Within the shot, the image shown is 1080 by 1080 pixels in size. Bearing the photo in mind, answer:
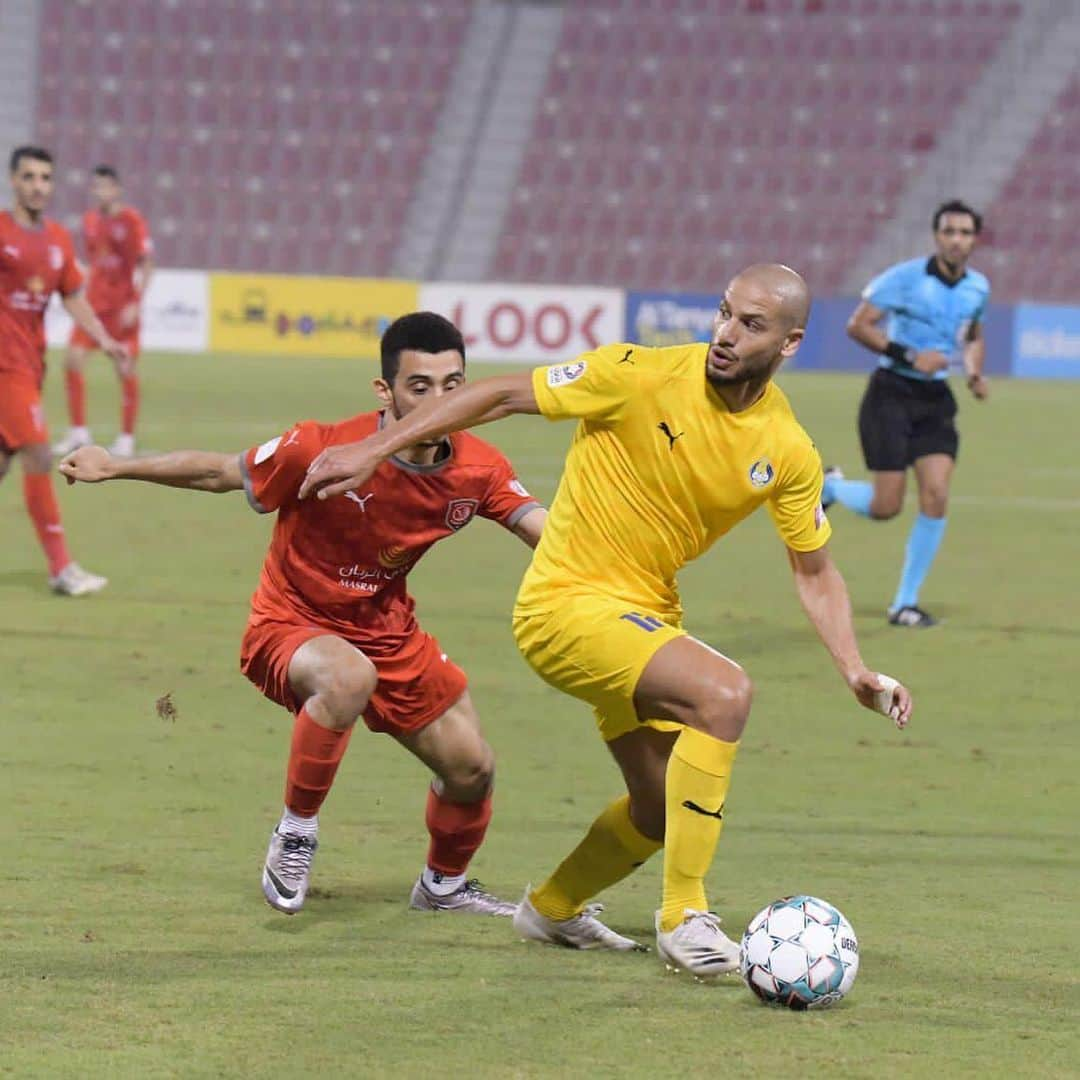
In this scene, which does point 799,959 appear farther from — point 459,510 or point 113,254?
point 113,254

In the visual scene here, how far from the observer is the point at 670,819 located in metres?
4.93

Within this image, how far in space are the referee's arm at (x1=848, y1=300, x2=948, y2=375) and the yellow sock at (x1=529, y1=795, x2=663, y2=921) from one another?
6291 millimetres

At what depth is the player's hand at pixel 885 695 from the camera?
193 inches

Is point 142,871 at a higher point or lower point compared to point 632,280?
higher

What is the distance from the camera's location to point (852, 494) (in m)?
11.8

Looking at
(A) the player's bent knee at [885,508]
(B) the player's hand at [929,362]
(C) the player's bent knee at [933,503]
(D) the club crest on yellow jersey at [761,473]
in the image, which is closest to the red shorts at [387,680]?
(D) the club crest on yellow jersey at [761,473]

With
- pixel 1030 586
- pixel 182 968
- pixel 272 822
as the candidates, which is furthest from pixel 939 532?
pixel 182 968

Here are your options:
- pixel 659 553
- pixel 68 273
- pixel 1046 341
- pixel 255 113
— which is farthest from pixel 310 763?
pixel 255 113

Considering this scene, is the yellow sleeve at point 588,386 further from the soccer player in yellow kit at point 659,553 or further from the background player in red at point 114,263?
the background player in red at point 114,263

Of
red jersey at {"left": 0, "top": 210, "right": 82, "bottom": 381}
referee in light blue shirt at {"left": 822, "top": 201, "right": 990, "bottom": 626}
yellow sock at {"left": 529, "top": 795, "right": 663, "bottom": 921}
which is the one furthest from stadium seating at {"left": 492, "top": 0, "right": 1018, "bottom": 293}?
yellow sock at {"left": 529, "top": 795, "right": 663, "bottom": 921}

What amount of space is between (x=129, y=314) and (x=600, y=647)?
1382 centimetres

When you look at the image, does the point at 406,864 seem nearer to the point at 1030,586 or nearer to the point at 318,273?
the point at 1030,586

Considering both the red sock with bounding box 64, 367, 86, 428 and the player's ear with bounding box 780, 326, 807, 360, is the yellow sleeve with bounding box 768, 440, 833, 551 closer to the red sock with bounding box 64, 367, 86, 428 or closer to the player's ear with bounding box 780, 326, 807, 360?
the player's ear with bounding box 780, 326, 807, 360

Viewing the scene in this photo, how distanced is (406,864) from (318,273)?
28.6m
